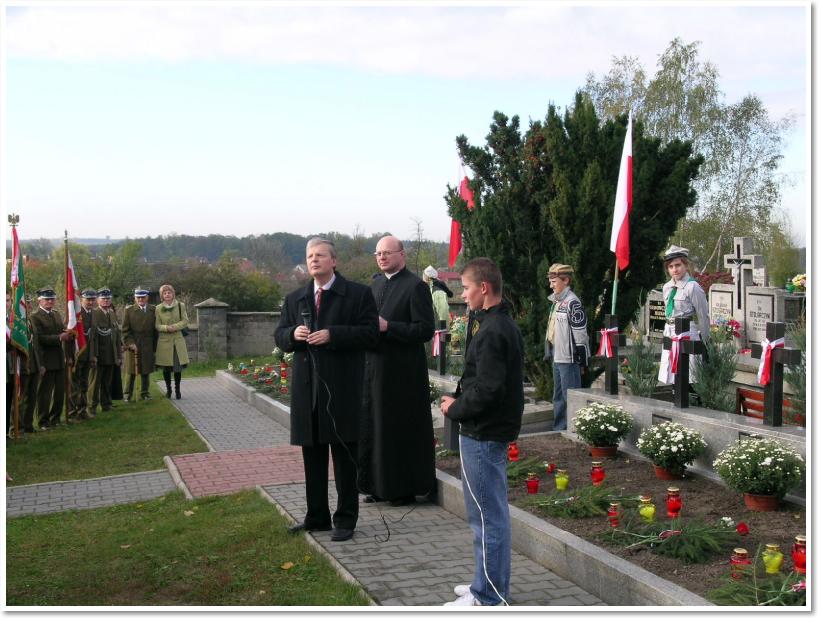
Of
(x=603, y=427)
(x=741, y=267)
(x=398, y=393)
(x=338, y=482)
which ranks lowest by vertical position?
(x=338, y=482)

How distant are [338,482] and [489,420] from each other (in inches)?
80.0

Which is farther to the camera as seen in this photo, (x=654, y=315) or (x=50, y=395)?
(x=654, y=315)

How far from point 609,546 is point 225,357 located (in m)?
18.6

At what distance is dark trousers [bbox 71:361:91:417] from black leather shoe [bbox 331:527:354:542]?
828 cm

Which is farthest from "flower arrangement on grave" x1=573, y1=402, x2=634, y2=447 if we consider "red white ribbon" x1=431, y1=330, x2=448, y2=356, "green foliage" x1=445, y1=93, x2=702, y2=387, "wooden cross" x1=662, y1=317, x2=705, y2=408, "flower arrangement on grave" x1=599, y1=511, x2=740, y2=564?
"red white ribbon" x1=431, y1=330, x2=448, y2=356

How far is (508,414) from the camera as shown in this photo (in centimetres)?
428

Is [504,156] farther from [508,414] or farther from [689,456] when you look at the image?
[508,414]

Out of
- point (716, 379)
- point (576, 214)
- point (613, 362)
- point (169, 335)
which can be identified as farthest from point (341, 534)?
point (169, 335)

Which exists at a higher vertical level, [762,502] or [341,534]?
[762,502]

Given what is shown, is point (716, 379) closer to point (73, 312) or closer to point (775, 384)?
point (775, 384)

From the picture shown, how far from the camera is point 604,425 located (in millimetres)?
7434

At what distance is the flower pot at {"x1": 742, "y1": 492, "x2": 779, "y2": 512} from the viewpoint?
5682 mm

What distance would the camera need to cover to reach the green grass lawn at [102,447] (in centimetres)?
916

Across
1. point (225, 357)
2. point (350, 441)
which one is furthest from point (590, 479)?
point (225, 357)
